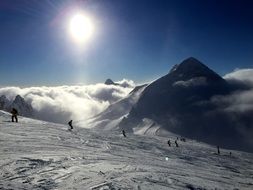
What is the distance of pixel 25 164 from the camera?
760 inches

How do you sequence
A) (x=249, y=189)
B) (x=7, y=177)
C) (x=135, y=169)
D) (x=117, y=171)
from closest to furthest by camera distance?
(x=7, y=177) < (x=117, y=171) < (x=135, y=169) < (x=249, y=189)

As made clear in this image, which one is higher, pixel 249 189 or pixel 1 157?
pixel 1 157

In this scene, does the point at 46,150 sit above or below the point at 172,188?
above

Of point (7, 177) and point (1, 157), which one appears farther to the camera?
point (1, 157)

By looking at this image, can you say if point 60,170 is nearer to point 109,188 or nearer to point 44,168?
point 44,168

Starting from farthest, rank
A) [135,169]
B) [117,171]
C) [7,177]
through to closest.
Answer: [135,169], [117,171], [7,177]

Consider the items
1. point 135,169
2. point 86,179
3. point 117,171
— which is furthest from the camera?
point 135,169

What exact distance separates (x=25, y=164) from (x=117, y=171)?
5.53 meters

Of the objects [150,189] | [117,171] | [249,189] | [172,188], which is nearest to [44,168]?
[117,171]

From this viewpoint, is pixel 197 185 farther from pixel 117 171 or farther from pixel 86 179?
pixel 86 179

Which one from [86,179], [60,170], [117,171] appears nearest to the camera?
[86,179]

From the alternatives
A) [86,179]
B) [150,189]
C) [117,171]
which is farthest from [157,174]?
[86,179]

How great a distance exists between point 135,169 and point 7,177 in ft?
28.8

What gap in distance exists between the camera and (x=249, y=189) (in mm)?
24703
